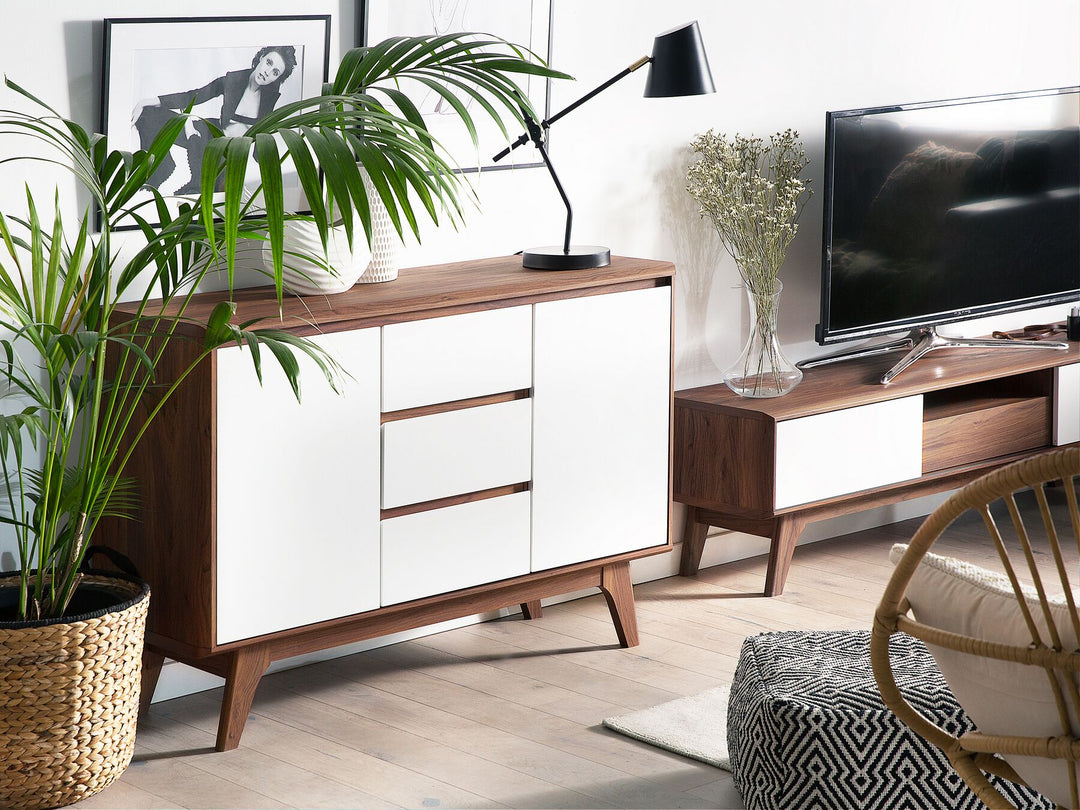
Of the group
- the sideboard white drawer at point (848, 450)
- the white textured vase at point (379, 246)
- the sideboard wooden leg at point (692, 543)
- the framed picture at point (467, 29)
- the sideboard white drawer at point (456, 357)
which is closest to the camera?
the sideboard white drawer at point (456, 357)

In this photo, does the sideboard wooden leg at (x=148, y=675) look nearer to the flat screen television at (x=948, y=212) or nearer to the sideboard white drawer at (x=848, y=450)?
the sideboard white drawer at (x=848, y=450)

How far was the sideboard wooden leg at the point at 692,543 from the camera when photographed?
169 inches

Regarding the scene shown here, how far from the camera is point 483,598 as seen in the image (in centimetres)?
346

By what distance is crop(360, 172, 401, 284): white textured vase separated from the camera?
330 cm

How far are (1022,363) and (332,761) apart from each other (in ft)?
8.35

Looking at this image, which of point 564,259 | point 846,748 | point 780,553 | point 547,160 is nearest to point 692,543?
point 780,553

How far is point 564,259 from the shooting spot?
11.5ft

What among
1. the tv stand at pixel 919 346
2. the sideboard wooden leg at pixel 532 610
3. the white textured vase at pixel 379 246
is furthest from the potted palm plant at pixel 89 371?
the tv stand at pixel 919 346

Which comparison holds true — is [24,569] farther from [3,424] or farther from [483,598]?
[483,598]

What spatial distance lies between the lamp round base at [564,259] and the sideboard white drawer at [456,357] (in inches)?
8.9

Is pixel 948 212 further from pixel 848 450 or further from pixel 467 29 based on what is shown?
pixel 467 29

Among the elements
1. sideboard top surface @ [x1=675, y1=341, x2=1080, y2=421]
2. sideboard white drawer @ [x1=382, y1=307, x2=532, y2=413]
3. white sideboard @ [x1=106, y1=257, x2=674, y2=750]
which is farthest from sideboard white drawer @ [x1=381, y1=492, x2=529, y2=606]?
sideboard top surface @ [x1=675, y1=341, x2=1080, y2=421]

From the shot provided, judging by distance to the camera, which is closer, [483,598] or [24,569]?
[24,569]

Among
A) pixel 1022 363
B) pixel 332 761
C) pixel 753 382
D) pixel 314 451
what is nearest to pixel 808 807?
pixel 332 761
